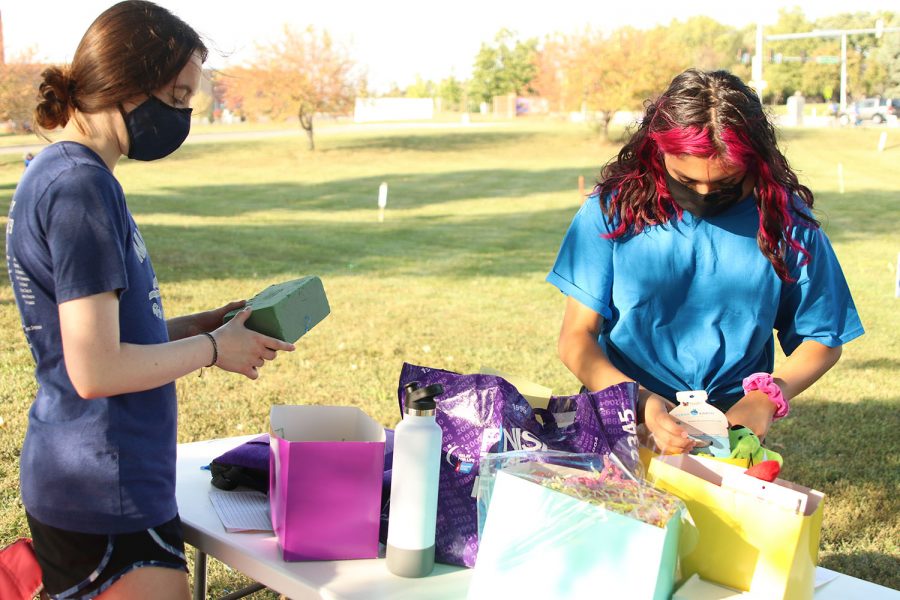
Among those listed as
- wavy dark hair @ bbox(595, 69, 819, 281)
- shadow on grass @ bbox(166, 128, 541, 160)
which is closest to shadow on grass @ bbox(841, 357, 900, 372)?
wavy dark hair @ bbox(595, 69, 819, 281)

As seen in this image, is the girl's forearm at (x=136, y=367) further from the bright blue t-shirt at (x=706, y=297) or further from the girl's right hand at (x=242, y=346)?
the bright blue t-shirt at (x=706, y=297)

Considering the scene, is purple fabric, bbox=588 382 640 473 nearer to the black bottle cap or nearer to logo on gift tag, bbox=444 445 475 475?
logo on gift tag, bbox=444 445 475 475

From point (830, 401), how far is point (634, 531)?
5.46 m

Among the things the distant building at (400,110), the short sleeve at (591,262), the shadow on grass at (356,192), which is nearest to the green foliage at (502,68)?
the distant building at (400,110)

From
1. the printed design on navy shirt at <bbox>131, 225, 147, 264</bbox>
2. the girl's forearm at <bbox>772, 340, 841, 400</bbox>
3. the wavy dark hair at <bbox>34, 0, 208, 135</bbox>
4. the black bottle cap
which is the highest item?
the wavy dark hair at <bbox>34, 0, 208, 135</bbox>

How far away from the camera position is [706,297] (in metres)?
2.29

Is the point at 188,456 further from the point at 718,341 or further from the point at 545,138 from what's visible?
the point at 545,138

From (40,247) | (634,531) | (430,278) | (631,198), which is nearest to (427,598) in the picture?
(634,531)

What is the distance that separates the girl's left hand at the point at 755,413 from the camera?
2076mm

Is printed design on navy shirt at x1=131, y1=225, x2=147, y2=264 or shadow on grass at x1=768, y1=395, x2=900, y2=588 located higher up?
printed design on navy shirt at x1=131, y1=225, x2=147, y2=264

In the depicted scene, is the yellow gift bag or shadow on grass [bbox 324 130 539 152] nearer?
the yellow gift bag

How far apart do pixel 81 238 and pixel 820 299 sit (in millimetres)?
1725

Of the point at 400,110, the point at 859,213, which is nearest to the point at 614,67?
the point at 859,213

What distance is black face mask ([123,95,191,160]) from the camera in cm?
174
